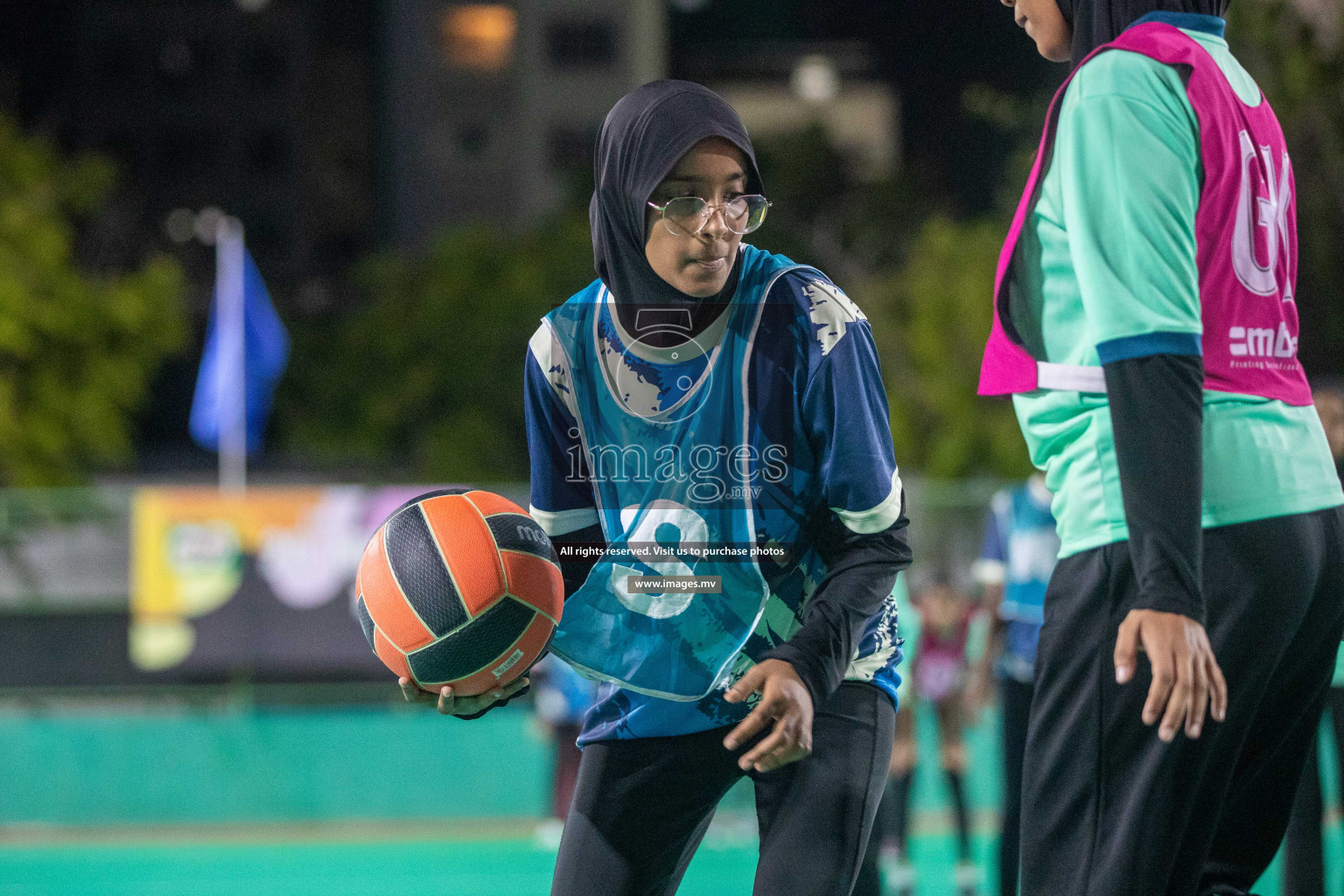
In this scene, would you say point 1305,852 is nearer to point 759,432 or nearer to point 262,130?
point 759,432

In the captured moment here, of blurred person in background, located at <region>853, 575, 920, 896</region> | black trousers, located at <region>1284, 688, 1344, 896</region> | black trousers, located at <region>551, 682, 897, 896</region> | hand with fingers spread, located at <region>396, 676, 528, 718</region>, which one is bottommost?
blurred person in background, located at <region>853, 575, 920, 896</region>

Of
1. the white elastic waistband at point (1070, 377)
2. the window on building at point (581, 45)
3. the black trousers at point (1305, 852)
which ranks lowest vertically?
the black trousers at point (1305, 852)

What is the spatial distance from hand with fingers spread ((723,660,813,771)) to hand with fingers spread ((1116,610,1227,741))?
1.64 feet

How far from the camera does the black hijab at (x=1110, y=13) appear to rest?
203 cm

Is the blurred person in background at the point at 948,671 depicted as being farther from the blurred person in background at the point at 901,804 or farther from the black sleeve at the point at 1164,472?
the black sleeve at the point at 1164,472

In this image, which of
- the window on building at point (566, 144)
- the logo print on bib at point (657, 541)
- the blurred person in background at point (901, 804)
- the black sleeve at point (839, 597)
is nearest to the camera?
the black sleeve at point (839, 597)

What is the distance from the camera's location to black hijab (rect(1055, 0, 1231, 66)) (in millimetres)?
2025

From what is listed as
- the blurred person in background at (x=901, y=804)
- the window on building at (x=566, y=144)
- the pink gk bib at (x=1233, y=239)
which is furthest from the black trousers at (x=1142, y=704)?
the window on building at (x=566, y=144)

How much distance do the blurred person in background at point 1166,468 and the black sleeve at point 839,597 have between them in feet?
1.13

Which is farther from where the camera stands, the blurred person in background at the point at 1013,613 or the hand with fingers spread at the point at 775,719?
the blurred person in background at the point at 1013,613

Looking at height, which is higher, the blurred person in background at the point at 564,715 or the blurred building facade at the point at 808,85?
the blurred building facade at the point at 808,85

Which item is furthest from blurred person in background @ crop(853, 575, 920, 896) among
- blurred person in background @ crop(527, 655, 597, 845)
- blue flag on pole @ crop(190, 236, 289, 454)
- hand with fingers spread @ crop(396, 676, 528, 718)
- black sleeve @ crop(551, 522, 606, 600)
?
blue flag on pole @ crop(190, 236, 289, 454)

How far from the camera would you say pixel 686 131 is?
89.7 inches

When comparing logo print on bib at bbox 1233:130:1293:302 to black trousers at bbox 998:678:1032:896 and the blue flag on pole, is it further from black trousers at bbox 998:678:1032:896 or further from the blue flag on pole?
the blue flag on pole
